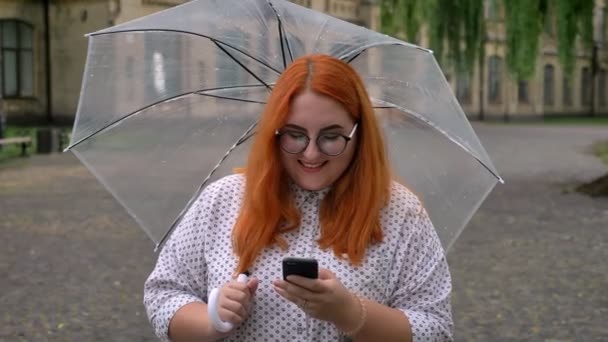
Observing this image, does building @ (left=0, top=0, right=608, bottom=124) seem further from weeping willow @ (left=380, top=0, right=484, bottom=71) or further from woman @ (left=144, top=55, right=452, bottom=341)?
woman @ (left=144, top=55, right=452, bottom=341)

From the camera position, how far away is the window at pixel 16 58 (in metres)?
37.0

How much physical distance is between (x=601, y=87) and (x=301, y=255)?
62421mm

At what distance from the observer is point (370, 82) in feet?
10.4

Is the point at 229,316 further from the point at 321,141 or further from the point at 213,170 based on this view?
the point at 213,170

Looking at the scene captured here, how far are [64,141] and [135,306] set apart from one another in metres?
19.6

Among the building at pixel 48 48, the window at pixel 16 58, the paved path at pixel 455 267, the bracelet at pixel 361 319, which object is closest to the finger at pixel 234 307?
the bracelet at pixel 361 319

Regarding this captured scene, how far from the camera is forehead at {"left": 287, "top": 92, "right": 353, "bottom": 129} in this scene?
2.35 m

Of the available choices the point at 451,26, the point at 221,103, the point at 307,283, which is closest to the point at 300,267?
the point at 307,283

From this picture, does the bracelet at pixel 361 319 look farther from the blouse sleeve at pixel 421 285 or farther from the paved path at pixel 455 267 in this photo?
the paved path at pixel 455 267

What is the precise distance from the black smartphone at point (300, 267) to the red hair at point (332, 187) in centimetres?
30

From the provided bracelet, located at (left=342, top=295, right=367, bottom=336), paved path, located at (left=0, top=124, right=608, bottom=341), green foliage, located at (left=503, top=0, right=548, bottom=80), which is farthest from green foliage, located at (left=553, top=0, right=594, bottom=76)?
bracelet, located at (left=342, top=295, right=367, bottom=336)

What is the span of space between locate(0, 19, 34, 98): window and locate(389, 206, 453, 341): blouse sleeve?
1424 inches

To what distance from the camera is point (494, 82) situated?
2045 inches

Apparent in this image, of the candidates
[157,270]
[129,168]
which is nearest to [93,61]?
[129,168]
